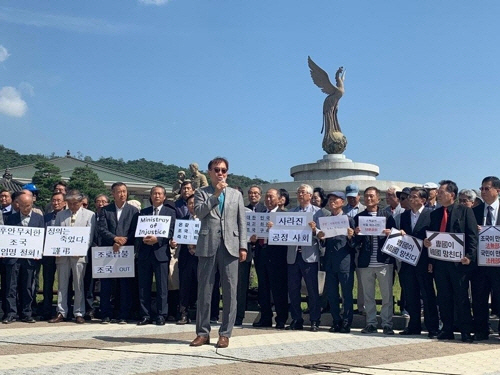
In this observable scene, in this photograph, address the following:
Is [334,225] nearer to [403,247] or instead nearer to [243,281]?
[403,247]

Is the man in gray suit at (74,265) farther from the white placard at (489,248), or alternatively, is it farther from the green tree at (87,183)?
the green tree at (87,183)

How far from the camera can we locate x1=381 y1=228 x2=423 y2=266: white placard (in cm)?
925

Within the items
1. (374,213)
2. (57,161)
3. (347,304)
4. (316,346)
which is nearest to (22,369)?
(316,346)

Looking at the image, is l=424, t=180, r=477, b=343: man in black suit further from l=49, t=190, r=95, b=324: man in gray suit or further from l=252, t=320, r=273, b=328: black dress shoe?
l=49, t=190, r=95, b=324: man in gray suit

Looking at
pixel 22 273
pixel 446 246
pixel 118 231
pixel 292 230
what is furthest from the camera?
pixel 22 273

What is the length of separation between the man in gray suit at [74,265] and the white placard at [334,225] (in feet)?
13.4

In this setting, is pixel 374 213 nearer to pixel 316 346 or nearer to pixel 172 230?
pixel 316 346

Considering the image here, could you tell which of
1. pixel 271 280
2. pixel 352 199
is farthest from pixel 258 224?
pixel 352 199

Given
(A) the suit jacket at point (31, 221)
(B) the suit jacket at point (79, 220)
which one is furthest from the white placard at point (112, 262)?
(A) the suit jacket at point (31, 221)

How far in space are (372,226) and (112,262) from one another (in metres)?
4.38

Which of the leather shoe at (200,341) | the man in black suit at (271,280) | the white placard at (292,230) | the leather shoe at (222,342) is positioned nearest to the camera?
the leather shoe at (222,342)

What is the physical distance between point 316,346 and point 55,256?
511cm

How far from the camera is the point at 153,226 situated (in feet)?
33.1

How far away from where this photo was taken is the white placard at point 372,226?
31.2 feet
